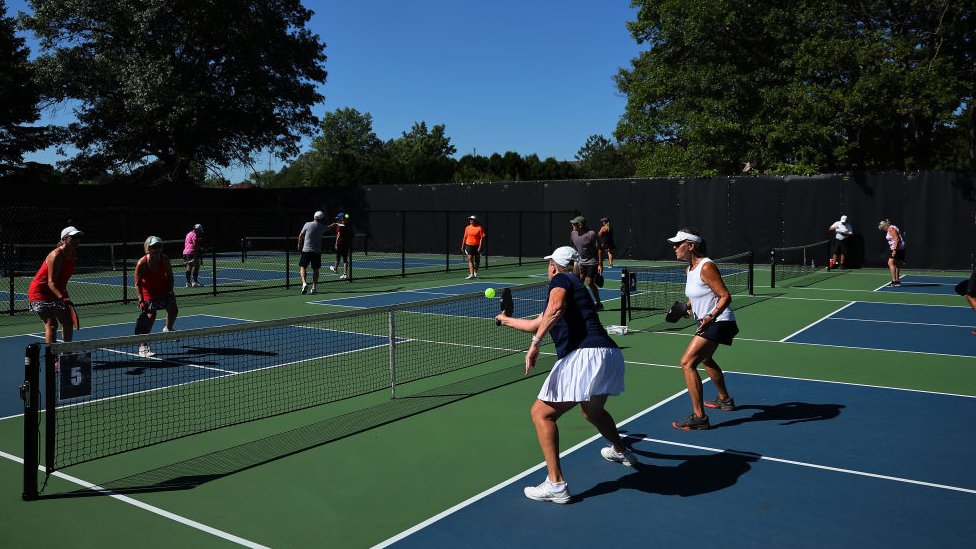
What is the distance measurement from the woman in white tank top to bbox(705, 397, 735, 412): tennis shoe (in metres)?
0.90

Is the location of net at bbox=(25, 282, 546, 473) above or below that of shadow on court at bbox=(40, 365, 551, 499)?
above

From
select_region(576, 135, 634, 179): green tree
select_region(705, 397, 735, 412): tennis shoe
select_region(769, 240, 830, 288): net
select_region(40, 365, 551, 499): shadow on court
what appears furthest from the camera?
select_region(576, 135, 634, 179): green tree

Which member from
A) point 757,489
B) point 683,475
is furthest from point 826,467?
point 683,475

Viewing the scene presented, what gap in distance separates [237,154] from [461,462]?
46876 mm

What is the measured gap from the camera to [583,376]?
236 inches

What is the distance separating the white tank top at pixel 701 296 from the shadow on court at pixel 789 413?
4.03 feet

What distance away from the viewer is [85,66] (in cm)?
4328

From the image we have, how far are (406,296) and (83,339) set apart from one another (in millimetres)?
8351

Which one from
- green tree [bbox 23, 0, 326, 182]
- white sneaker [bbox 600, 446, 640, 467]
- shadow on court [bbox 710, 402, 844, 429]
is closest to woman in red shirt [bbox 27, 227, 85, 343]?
white sneaker [bbox 600, 446, 640, 467]

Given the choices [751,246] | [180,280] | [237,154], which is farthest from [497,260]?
[237,154]

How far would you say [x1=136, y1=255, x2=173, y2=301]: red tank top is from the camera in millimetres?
11516

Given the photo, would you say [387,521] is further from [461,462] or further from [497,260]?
[497,260]

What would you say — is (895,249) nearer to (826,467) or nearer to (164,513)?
(826,467)

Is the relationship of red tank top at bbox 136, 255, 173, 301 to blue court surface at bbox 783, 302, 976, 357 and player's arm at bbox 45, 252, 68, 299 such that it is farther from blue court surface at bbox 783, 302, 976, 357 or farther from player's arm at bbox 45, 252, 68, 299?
blue court surface at bbox 783, 302, 976, 357
